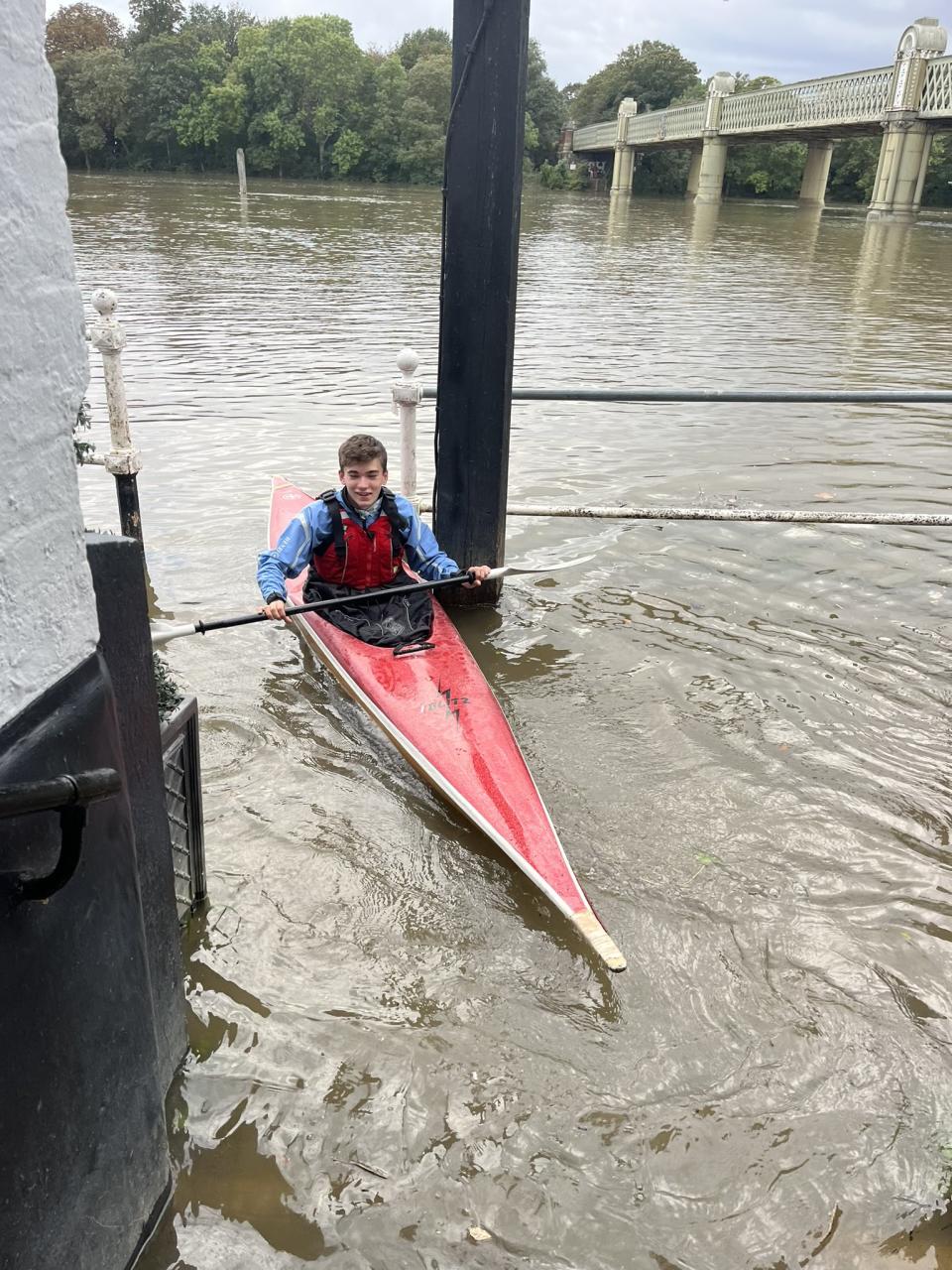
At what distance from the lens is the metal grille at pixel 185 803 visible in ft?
9.86

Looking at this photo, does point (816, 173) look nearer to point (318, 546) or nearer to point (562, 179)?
point (562, 179)

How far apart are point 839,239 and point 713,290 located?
14.5 m

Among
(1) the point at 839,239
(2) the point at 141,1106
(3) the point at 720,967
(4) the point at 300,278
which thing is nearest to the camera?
(2) the point at 141,1106

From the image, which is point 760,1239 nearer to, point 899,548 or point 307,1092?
point 307,1092

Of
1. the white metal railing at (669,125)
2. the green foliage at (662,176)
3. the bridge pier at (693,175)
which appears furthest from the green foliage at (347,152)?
the bridge pier at (693,175)

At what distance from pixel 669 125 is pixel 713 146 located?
→ 6705 millimetres

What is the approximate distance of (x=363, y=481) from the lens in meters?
4.86

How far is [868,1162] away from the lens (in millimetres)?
A: 2592

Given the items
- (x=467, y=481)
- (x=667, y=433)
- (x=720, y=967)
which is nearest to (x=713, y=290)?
(x=667, y=433)

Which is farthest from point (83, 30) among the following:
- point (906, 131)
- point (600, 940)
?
point (600, 940)

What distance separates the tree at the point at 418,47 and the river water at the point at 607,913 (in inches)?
3484

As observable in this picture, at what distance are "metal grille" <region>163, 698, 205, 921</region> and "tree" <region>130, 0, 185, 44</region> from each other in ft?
295

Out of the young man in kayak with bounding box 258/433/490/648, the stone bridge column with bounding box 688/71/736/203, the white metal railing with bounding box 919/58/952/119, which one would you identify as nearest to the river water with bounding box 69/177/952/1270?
the young man in kayak with bounding box 258/433/490/648

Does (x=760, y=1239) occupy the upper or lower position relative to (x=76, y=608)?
lower
